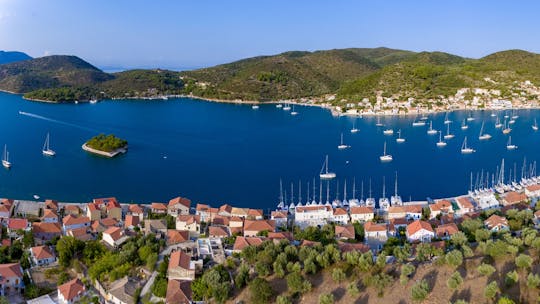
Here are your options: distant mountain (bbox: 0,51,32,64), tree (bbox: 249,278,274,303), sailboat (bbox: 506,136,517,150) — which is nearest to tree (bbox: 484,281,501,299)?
tree (bbox: 249,278,274,303)

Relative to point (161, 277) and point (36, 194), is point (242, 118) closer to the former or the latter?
point (36, 194)

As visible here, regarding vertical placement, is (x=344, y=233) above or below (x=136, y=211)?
below

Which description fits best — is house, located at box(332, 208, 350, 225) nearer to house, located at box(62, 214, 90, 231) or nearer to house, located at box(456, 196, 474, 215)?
house, located at box(456, 196, 474, 215)

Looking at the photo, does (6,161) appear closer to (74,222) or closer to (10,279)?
(74,222)

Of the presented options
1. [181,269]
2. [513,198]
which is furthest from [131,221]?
[513,198]

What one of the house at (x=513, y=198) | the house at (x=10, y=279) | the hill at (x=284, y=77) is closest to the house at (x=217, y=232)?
the house at (x=10, y=279)

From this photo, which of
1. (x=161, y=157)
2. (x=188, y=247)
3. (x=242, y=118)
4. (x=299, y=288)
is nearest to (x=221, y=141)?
(x=161, y=157)

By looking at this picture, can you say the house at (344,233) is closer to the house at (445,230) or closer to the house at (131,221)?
the house at (445,230)
